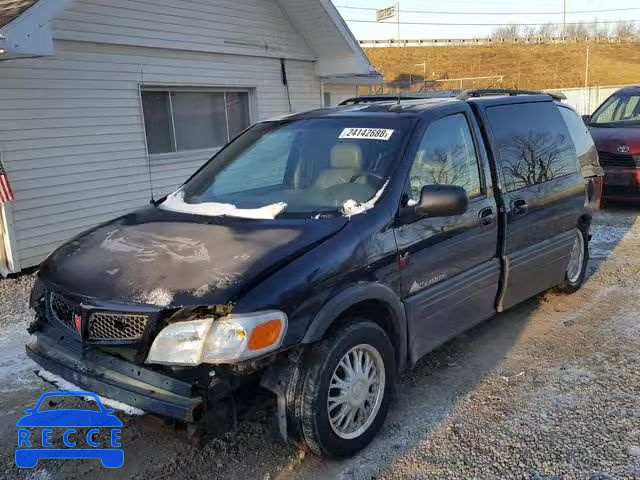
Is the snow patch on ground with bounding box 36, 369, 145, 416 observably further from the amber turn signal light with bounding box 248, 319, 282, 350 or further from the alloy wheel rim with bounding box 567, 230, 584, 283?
the alloy wheel rim with bounding box 567, 230, 584, 283

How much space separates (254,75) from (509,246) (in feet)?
25.2

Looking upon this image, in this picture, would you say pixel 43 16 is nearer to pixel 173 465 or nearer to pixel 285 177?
pixel 285 177

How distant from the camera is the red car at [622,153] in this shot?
9.57 m

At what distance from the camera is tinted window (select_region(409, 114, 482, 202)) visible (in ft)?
11.7

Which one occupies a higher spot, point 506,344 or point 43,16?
point 43,16

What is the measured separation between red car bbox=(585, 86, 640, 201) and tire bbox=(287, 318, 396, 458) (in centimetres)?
816

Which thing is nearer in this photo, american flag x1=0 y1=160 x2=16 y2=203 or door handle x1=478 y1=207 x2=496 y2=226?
door handle x1=478 y1=207 x2=496 y2=226

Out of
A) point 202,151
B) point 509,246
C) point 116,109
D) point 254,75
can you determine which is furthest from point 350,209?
point 254,75

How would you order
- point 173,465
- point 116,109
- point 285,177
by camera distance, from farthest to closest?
1. point 116,109
2. point 285,177
3. point 173,465

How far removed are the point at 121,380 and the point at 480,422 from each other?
81.8 inches

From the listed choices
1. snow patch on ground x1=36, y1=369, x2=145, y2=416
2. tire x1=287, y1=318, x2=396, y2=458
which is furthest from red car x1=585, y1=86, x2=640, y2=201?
snow patch on ground x1=36, y1=369, x2=145, y2=416

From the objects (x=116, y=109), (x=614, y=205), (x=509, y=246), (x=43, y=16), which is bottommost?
(x=614, y=205)

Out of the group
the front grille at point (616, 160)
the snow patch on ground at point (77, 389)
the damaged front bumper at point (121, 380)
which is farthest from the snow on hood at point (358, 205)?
the front grille at point (616, 160)

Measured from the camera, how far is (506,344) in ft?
14.9
